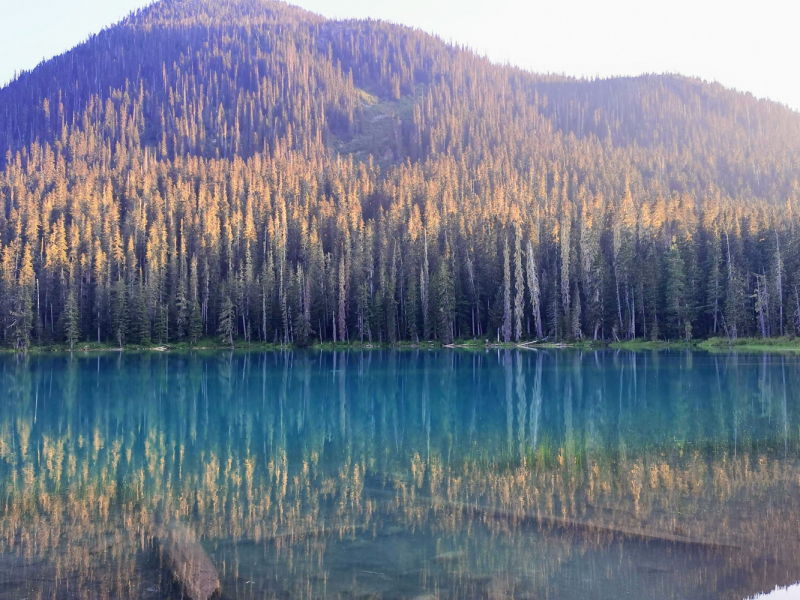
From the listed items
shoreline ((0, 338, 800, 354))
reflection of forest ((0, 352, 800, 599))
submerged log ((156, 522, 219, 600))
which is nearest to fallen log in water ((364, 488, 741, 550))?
reflection of forest ((0, 352, 800, 599))

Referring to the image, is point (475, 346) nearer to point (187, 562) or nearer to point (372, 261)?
point (372, 261)

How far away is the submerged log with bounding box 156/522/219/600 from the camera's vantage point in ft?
34.7

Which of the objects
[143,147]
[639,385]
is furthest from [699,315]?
[143,147]

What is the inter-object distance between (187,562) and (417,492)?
6270mm

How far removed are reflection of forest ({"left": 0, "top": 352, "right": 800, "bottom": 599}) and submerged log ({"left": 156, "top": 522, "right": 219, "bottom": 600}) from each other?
0.31 metres

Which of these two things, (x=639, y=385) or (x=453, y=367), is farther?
(x=453, y=367)

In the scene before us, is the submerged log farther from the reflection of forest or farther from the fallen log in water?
the fallen log in water

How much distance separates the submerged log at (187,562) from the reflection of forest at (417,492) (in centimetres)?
31

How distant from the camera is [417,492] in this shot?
16.2m

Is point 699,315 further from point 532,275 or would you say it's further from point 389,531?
point 389,531

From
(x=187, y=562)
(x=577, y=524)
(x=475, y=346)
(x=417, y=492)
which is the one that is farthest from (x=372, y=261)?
(x=187, y=562)

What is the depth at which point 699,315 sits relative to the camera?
276 ft

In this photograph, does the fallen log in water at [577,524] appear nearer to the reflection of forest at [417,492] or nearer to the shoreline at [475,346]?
the reflection of forest at [417,492]

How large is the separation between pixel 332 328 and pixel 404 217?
28367mm
